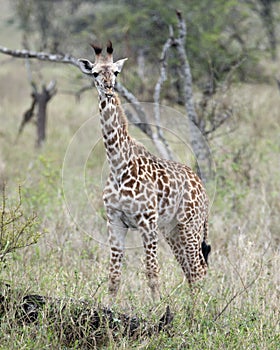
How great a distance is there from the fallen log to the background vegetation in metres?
0.07

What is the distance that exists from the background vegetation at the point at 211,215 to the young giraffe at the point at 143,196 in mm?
241

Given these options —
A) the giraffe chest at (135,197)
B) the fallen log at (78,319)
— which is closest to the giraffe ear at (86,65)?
the giraffe chest at (135,197)

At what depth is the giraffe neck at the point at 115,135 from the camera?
14.5 ft

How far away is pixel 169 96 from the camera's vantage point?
36.1ft

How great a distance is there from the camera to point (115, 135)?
14.8ft

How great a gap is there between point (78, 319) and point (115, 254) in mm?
788

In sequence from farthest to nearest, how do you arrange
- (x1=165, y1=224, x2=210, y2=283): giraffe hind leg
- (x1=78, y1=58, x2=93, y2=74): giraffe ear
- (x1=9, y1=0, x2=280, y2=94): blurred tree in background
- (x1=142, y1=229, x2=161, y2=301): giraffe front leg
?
(x1=9, y1=0, x2=280, y2=94): blurred tree in background → (x1=165, y1=224, x2=210, y2=283): giraffe hind leg → (x1=142, y1=229, x2=161, y2=301): giraffe front leg → (x1=78, y1=58, x2=93, y2=74): giraffe ear

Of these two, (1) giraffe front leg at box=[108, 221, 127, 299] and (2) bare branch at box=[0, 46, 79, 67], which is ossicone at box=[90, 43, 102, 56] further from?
(2) bare branch at box=[0, 46, 79, 67]

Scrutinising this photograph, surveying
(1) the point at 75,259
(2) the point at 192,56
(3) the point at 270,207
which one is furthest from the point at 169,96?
(1) the point at 75,259

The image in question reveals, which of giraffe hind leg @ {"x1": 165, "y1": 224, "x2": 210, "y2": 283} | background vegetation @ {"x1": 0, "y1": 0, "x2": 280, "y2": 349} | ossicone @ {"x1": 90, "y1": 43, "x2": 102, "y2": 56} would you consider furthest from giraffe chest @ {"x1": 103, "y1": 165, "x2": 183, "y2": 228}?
ossicone @ {"x1": 90, "y1": 43, "x2": 102, "y2": 56}

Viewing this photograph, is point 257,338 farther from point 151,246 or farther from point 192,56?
point 192,56

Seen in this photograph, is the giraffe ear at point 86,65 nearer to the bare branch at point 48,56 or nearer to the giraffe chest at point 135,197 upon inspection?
the giraffe chest at point 135,197

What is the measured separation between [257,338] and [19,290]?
5.58 feet

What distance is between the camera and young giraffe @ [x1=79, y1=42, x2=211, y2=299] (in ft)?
14.5
